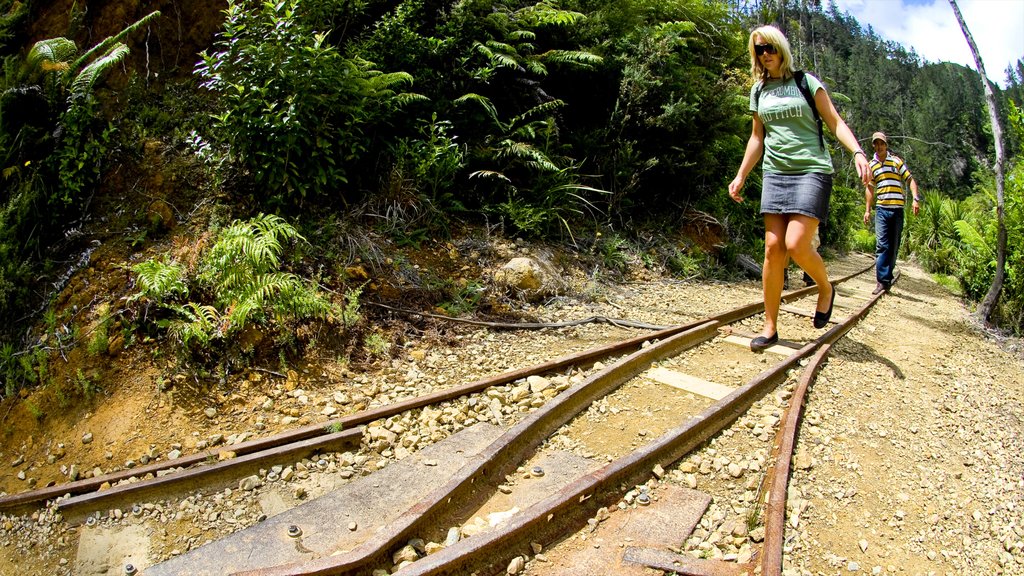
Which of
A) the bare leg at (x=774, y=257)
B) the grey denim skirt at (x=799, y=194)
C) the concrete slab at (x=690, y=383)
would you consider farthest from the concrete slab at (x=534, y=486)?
the grey denim skirt at (x=799, y=194)

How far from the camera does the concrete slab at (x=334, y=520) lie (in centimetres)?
231

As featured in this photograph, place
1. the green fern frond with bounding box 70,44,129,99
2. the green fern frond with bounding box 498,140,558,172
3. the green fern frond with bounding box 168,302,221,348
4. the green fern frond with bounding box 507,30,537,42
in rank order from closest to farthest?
the green fern frond with bounding box 168,302,221,348 → the green fern frond with bounding box 70,44,129,99 → the green fern frond with bounding box 498,140,558,172 → the green fern frond with bounding box 507,30,537,42

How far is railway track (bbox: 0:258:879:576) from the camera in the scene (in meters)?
2.24

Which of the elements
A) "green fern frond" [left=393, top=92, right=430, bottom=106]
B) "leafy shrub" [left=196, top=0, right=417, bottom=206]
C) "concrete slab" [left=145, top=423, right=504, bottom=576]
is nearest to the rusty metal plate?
"concrete slab" [left=145, top=423, right=504, bottom=576]

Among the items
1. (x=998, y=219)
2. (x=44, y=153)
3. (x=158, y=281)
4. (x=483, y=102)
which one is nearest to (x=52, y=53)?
(x=44, y=153)

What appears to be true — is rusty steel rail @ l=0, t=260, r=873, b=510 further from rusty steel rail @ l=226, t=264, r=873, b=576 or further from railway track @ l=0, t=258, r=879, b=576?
rusty steel rail @ l=226, t=264, r=873, b=576

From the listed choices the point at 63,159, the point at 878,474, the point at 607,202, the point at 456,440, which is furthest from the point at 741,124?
the point at 63,159

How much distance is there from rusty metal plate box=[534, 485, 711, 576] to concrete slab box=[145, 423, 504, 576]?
2.55ft

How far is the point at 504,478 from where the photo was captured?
291 centimetres

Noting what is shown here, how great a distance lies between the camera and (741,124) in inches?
359

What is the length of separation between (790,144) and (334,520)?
3.81m

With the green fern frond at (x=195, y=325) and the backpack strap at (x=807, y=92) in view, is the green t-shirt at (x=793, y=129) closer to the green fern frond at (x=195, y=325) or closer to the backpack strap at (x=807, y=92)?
the backpack strap at (x=807, y=92)

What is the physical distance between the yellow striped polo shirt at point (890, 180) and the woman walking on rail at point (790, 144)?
4096 mm

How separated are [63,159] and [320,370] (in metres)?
2.81
